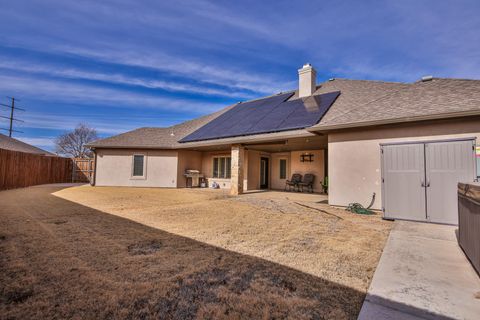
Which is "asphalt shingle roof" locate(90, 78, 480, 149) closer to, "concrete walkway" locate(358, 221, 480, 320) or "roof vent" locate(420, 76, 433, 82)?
"roof vent" locate(420, 76, 433, 82)

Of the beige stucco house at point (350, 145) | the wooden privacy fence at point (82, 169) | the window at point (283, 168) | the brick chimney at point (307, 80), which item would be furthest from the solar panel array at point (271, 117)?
the wooden privacy fence at point (82, 169)

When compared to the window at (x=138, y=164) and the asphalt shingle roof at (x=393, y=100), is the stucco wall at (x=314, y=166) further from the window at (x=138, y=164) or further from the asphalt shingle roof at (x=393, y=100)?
the window at (x=138, y=164)

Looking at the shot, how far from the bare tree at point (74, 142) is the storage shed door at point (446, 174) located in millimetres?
39688

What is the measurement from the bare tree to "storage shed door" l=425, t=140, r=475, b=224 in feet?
130

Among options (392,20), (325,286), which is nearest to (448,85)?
(392,20)

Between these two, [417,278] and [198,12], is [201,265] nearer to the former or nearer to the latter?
[417,278]

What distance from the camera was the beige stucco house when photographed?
5.34m

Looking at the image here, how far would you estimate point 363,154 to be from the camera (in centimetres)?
683

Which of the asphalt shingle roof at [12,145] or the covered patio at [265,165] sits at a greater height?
the asphalt shingle roof at [12,145]

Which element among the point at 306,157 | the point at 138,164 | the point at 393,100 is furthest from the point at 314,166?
the point at 138,164

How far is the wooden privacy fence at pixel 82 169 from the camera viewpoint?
1853 cm

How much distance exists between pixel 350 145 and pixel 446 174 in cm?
244

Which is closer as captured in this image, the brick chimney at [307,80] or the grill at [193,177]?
the brick chimney at [307,80]

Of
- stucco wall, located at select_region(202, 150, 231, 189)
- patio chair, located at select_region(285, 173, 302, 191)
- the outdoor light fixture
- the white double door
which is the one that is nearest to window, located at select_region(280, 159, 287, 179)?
patio chair, located at select_region(285, 173, 302, 191)
